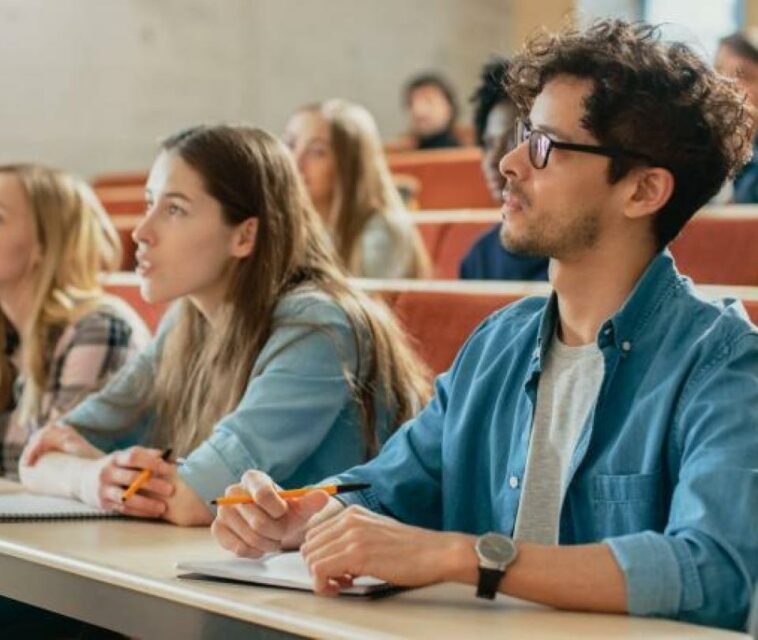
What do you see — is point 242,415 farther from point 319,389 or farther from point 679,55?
point 679,55

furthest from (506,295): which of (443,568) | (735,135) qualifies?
(443,568)

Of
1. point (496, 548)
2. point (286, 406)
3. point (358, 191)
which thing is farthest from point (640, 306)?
point (358, 191)

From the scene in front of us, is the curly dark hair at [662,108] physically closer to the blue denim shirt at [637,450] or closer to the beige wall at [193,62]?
the blue denim shirt at [637,450]

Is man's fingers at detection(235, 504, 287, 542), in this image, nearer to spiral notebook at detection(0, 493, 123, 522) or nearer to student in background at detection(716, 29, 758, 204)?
spiral notebook at detection(0, 493, 123, 522)

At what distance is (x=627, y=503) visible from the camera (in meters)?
1.71

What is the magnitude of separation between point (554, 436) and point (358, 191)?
2.88m

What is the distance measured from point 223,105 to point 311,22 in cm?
71

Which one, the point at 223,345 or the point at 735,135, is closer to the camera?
the point at 735,135

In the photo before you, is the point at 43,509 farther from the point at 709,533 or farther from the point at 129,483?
the point at 709,533

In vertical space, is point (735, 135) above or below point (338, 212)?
above

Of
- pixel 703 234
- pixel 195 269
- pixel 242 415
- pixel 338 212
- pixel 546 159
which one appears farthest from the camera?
pixel 338 212

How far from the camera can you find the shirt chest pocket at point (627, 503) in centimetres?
170

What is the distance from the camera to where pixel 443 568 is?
1.57 m

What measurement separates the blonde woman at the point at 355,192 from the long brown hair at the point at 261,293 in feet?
6.00
